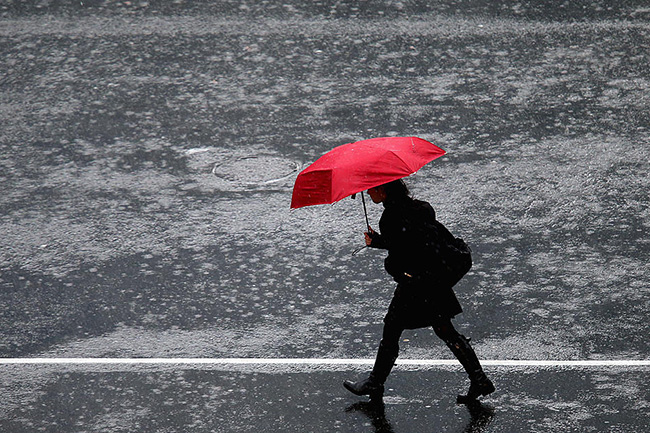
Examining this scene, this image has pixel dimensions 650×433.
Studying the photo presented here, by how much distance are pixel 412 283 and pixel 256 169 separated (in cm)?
409

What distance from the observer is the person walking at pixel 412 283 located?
5590 mm

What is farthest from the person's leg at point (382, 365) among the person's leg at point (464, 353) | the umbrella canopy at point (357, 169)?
the umbrella canopy at point (357, 169)

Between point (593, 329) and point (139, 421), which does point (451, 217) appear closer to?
point (593, 329)

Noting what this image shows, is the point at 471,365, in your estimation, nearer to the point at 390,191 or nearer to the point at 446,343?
the point at 446,343

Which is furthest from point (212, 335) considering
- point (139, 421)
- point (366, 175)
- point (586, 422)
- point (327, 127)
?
point (327, 127)

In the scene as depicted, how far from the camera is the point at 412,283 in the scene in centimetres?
568

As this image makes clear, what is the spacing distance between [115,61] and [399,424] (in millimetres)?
7759

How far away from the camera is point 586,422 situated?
5844mm

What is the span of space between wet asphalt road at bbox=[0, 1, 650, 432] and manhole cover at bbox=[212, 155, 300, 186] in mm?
28

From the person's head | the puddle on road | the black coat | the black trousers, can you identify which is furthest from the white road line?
the puddle on road

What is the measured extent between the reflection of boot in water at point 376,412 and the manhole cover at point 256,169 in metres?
3.58

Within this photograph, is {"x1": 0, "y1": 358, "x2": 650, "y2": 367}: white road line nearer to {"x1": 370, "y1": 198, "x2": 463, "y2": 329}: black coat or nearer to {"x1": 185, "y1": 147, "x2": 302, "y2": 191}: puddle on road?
{"x1": 370, "y1": 198, "x2": 463, "y2": 329}: black coat

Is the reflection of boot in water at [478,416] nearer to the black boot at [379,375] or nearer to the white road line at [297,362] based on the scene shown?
the white road line at [297,362]

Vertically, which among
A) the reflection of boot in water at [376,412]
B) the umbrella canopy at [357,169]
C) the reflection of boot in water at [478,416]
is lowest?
Answer: the reflection of boot in water at [376,412]
